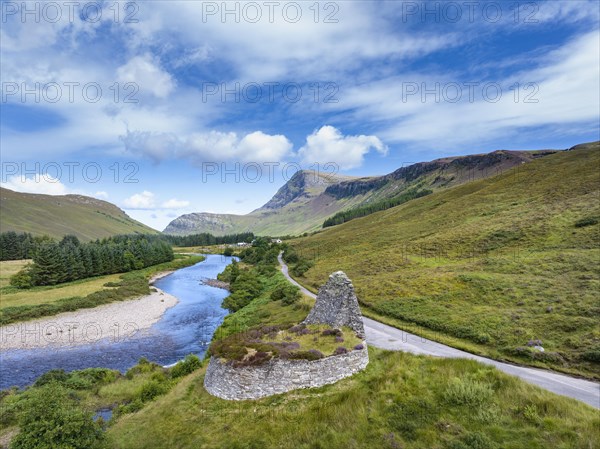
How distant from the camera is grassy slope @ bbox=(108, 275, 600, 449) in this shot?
13.7 m

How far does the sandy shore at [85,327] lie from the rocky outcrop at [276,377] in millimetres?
36806

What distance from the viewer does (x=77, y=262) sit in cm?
9394

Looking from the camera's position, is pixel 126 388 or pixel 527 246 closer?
pixel 126 388

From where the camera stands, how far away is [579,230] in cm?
5281

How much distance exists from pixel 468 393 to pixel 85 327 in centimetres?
5833

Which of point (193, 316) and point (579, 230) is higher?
point (579, 230)

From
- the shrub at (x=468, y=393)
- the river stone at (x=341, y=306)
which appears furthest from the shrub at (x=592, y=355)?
the river stone at (x=341, y=306)

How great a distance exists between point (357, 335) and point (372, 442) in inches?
356

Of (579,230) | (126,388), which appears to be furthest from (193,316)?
(579,230)

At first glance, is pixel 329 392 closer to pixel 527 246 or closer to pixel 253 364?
pixel 253 364

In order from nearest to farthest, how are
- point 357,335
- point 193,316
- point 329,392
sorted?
point 329,392, point 357,335, point 193,316

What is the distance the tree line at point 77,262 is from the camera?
82119 millimetres

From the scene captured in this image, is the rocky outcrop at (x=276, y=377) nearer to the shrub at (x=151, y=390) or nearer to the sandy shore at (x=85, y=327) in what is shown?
the shrub at (x=151, y=390)

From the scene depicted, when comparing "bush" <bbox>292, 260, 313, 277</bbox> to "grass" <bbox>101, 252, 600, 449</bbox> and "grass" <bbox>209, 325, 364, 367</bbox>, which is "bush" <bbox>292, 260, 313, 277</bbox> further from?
"grass" <bbox>101, 252, 600, 449</bbox>
